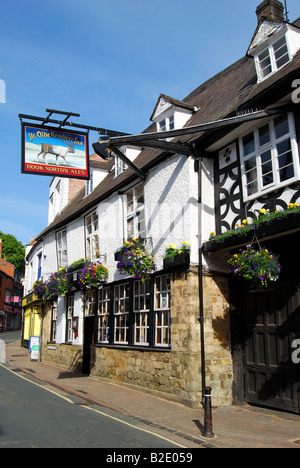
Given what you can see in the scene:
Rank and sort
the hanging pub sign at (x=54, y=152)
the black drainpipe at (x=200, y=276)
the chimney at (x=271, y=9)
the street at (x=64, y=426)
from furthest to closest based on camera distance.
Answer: the chimney at (x=271, y=9)
the hanging pub sign at (x=54, y=152)
the black drainpipe at (x=200, y=276)
the street at (x=64, y=426)

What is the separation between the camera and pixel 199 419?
789 cm

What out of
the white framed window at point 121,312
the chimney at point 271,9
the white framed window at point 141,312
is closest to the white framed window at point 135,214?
the white framed window at point 141,312

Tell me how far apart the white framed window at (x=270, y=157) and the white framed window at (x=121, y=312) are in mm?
5848

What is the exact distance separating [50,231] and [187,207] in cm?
1245

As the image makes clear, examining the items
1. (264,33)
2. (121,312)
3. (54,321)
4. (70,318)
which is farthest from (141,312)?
(54,321)

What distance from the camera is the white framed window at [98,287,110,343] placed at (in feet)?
46.0

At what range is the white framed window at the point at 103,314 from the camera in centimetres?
1401

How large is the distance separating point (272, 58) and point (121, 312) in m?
8.77

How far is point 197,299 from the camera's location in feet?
31.3

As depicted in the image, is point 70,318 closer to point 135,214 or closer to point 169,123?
point 135,214

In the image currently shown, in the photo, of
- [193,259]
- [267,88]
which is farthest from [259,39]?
[193,259]

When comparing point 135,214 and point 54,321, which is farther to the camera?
point 54,321

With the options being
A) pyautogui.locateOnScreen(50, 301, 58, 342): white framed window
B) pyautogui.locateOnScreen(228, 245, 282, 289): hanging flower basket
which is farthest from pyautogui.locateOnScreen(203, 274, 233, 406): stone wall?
pyautogui.locateOnScreen(50, 301, 58, 342): white framed window

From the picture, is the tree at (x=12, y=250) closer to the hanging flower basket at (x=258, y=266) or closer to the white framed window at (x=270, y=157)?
the white framed window at (x=270, y=157)
